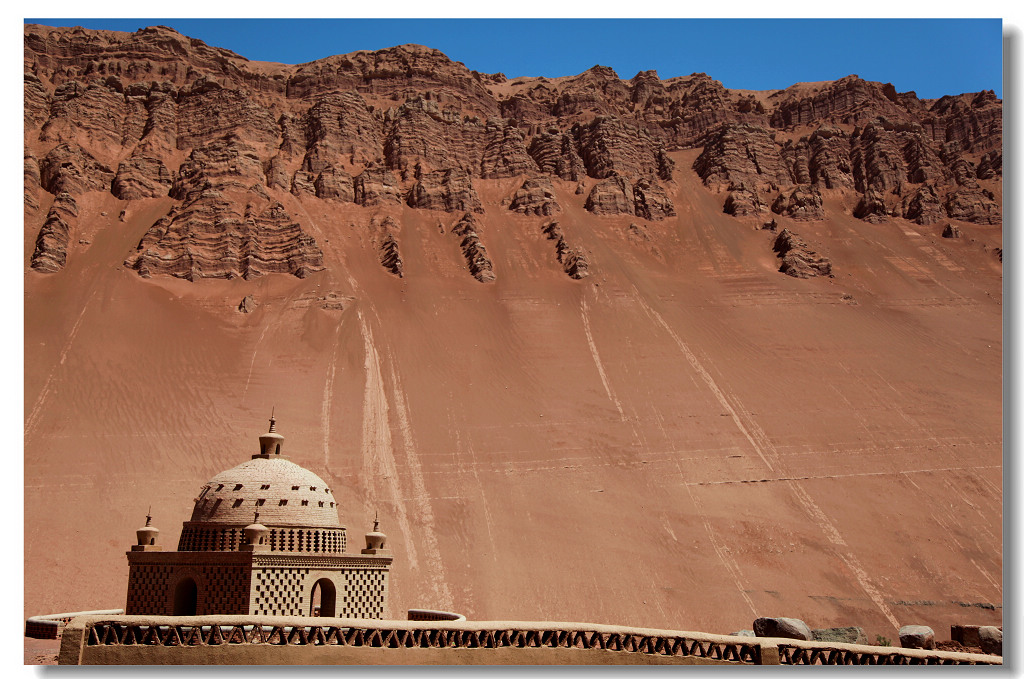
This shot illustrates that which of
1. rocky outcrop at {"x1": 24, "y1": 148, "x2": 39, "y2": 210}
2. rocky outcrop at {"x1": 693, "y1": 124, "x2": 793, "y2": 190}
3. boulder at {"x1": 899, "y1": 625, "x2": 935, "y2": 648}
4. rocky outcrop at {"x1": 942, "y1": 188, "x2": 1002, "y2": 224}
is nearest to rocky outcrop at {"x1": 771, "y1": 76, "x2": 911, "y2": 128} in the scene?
rocky outcrop at {"x1": 693, "y1": 124, "x2": 793, "y2": 190}

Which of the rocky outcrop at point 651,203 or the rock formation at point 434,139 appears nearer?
the rock formation at point 434,139

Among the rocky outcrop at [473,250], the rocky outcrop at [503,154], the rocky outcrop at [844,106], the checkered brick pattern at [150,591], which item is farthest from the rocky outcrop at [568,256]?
the checkered brick pattern at [150,591]

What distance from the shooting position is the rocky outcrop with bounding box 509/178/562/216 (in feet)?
231

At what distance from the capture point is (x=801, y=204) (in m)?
75.5

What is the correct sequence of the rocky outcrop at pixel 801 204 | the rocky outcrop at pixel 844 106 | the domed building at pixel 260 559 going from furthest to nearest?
1. the rocky outcrop at pixel 844 106
2. the rocky outcrop at pixel 801 204
3. the domed building at pixel 260 559

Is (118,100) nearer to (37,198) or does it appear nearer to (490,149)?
(37,198)

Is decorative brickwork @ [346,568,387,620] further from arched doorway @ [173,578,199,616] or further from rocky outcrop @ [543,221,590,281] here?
rocky outcrop @ [543,221,590,281]

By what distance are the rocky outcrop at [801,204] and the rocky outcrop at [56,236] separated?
50.4 meters

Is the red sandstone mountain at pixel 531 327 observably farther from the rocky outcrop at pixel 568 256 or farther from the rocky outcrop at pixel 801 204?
the rocky outcrop at pixel 801 204

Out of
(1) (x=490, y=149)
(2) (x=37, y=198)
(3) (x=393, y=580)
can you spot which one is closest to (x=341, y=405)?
(3) (x=393, y=580)

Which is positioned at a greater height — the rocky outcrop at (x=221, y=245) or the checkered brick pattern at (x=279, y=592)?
the rocky outcrop at (x=221, y=245)

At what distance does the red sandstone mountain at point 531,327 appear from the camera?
35438 millimetres

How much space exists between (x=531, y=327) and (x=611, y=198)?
21.3 m

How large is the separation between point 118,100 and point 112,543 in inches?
1860
